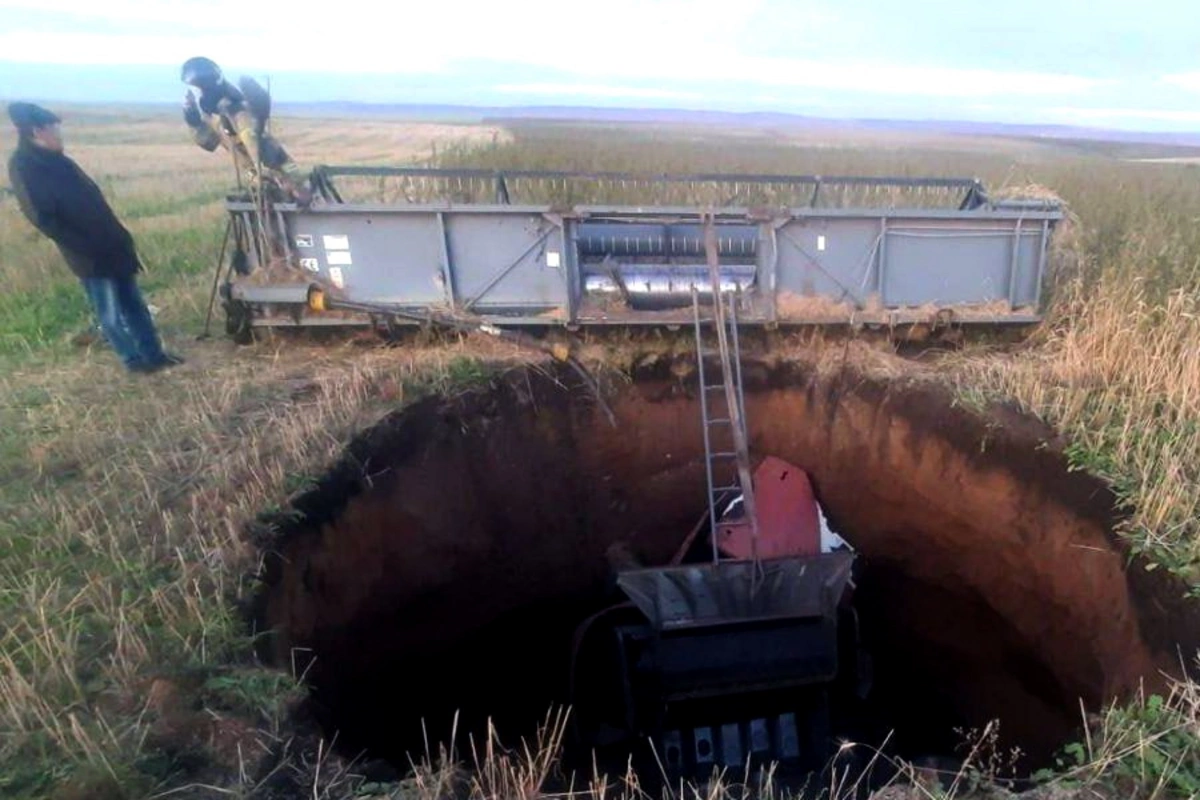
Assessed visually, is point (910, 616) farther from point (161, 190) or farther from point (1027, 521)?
point (161, 190)

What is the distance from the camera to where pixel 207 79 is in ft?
20.2

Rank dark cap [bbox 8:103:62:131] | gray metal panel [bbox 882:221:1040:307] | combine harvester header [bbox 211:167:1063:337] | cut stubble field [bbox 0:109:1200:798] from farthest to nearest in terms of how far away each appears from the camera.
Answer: gray metal panel [bbox 882:221:1040:307] < combine harvester header [bbox 211:167:1063:337] < dark cap [bbox 8:103:62:131] < cut stubble field [bbox 0:109:1200:798]

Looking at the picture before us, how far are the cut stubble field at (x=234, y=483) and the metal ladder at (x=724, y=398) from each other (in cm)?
61

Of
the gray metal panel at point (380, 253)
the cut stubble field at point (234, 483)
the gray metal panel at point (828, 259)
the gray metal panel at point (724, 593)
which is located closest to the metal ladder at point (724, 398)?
the gray metal panel at point (724, 593)

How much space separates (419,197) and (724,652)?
6.98 metres

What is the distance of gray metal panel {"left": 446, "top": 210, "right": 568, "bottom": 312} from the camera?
6.40m

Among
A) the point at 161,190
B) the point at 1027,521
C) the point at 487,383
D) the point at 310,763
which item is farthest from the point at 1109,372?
the point at 161,190

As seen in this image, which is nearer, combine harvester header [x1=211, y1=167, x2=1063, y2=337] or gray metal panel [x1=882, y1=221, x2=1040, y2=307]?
combine harvester header [x1=211, y1=167, x2=1063, y2=337]

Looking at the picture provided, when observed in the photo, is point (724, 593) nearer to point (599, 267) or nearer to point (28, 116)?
point (599, 267)

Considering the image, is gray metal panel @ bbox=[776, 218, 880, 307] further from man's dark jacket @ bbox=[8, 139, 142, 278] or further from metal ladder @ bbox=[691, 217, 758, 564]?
man's dark jacket @ bbox=[8, 139, 142, 278]

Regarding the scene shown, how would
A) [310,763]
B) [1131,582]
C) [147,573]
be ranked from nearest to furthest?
[310,763]
[147,573]
[1131,582]

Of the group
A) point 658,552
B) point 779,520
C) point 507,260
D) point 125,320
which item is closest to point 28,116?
point 125,320

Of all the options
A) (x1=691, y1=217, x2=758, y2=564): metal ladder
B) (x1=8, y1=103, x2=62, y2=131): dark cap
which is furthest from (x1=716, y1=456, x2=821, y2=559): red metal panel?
(x1=8, y1=103, x2=62, y2=131): dark cap

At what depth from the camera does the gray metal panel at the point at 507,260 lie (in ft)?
21.0
